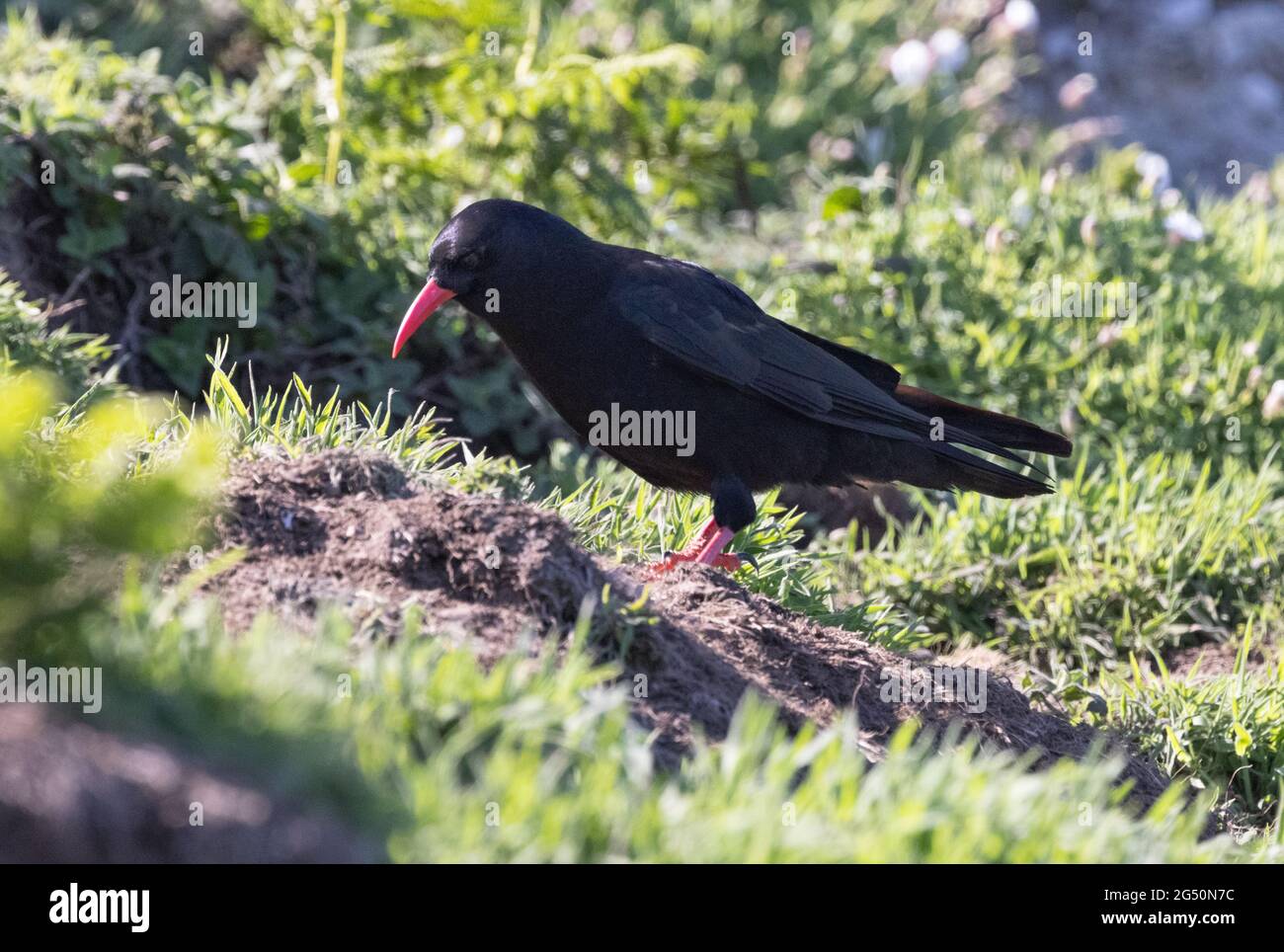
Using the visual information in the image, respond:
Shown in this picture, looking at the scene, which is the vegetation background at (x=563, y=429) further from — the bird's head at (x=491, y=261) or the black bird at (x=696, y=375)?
the bird's head at (x=491, y=261)

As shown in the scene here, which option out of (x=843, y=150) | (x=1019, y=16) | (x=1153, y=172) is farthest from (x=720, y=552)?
(x=1019, y=16)

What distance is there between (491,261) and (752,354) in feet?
2.98

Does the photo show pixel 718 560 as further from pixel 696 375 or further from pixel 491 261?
pixel 491 261

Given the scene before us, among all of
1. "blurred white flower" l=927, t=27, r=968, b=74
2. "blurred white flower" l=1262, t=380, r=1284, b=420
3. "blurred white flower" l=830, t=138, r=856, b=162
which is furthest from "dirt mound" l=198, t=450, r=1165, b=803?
"blurred white flower" l=927, t=27, r=968, b=74

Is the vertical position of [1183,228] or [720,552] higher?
[1183,228]

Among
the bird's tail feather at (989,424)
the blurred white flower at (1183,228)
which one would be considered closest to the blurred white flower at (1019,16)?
the blurred white flower at (1183,228)

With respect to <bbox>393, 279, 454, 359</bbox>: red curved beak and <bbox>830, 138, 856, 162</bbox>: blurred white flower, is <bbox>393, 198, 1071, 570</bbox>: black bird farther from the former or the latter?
<bbox>830, 138, 856, 162</bbox>: blurred white flower

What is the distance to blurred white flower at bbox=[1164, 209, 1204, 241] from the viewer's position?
6.48 meters

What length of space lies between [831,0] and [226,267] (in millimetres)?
5387

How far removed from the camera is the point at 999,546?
5180 mm

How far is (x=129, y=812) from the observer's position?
2062mm
